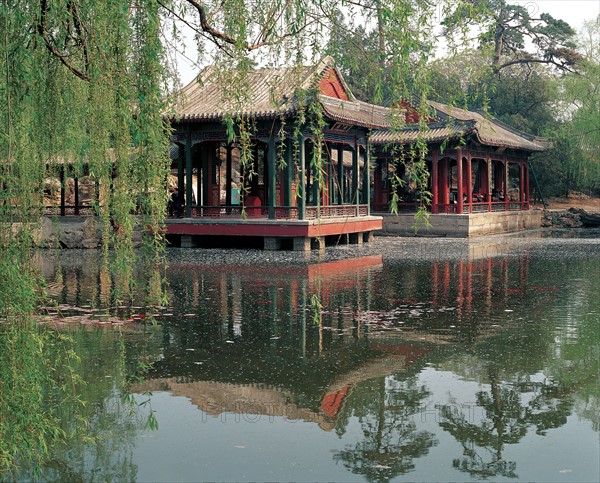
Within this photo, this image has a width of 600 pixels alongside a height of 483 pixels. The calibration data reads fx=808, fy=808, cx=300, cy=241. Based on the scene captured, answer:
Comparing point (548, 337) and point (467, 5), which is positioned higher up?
point (467, 5)

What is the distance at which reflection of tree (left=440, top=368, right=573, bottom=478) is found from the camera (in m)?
4.86

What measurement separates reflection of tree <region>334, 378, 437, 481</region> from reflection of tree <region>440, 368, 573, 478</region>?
0.86ft

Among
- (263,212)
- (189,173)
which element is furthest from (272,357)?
(189,173)

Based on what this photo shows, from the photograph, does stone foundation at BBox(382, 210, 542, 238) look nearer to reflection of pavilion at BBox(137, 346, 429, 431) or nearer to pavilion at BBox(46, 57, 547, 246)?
pavilion at BBox(46, 57, 547, 246)

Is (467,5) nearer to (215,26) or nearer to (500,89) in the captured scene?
(215,26)

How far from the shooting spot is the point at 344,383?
682 cm

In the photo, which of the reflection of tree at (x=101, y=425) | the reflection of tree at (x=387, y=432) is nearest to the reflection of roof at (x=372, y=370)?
the reflection of tree at (x=387, y=432)

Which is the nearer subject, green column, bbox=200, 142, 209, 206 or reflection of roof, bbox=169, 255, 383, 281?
reflection of roof, bbox=169, 255, 383, 281

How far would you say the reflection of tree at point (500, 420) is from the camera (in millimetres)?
4855

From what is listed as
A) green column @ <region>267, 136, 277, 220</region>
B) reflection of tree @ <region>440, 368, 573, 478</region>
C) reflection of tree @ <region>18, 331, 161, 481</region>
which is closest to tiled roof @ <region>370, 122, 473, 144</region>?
green column @ <region>267, 136, 277, 220</region>

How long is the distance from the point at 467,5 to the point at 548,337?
4940 millimetres

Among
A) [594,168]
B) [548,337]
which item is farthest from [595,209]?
[548,337]

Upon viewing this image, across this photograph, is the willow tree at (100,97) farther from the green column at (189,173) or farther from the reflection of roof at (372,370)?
the green column at (189,173)

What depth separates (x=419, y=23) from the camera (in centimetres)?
488
